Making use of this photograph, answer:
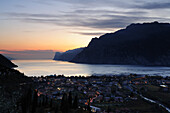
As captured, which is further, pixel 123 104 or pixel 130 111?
pixel 123 104

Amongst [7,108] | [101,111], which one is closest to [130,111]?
[101,111]

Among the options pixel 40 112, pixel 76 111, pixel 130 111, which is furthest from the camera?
pixel 130 111

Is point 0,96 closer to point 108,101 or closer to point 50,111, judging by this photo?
point 50,111

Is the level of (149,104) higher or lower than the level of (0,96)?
lower

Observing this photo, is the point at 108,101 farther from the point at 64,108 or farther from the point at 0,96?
the point at 0,96

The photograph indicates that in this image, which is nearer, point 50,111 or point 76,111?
point 50,111

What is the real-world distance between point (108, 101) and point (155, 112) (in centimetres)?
1909

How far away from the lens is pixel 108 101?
73312 mm

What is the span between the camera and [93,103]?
69688 mm

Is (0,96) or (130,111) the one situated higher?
(0,96)

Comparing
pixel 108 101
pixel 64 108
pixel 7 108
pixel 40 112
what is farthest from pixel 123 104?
pixel 7 108

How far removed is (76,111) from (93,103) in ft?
64.1

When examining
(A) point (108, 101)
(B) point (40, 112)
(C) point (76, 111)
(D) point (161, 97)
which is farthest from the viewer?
(D) point (161, 97)

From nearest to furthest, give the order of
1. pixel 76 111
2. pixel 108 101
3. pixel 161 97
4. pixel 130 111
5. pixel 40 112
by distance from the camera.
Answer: pixel 40 112, pixel 76 111, pixel 130 111, pixel 108 101, pixel 161 97
